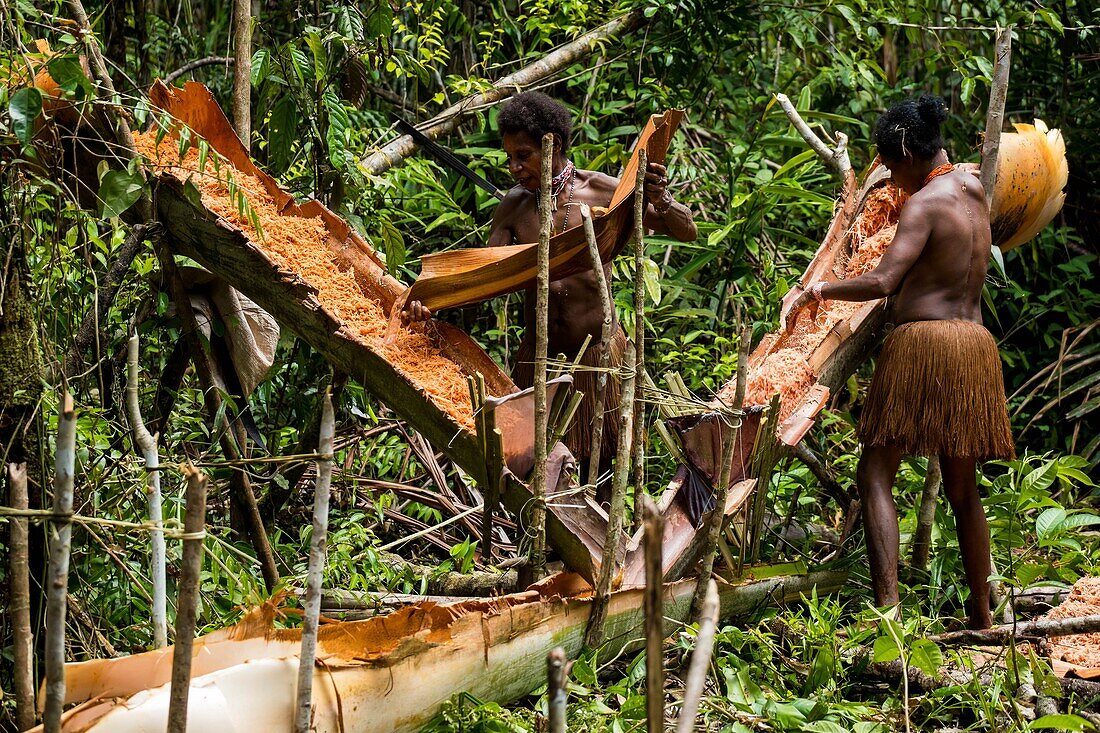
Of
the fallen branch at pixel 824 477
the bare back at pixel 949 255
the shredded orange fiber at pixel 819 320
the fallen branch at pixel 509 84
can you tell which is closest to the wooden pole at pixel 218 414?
the fallen branch at pixel 509 84

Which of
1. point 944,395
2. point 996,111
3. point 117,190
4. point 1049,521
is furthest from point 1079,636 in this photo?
point 117,190

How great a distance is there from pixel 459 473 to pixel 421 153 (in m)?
2.04

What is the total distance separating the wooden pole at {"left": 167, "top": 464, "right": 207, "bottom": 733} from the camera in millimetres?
1925

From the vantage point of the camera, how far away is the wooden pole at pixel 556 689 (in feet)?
5.62

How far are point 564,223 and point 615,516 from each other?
1311 millimetres

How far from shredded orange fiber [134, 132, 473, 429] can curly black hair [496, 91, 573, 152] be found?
757 mm

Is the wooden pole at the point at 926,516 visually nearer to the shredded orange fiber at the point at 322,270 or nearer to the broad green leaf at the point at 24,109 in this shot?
the shredded orange fiber at the point at 322,270

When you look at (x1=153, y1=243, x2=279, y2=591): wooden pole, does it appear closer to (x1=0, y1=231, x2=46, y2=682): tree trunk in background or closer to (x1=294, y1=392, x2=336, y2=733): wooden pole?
(x1=0, y1=231, x2=46, y2=682): tree trunk in background

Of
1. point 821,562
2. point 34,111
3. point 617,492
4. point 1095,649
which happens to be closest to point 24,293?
point 34,111

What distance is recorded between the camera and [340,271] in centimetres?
354

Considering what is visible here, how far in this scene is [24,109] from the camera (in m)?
2.28

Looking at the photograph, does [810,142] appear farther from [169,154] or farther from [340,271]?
[169,154]

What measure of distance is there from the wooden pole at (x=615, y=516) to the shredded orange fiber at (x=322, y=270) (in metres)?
0.51

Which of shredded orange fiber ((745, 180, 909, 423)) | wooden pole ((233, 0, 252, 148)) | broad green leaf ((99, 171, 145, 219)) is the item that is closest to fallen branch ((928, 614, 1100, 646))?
shredded orange fiber ((745, 180, 909, 423))
